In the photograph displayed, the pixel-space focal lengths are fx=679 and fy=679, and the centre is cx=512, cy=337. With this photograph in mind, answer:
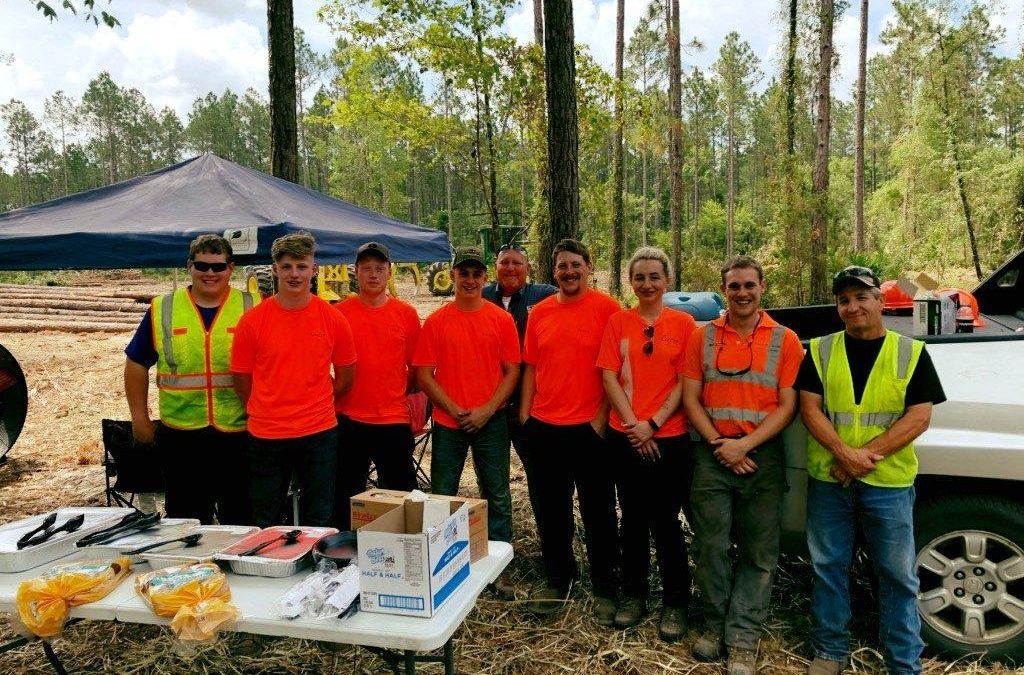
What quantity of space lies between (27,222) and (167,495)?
2179 mm

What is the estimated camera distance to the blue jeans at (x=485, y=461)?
3850 mm

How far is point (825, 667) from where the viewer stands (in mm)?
2980

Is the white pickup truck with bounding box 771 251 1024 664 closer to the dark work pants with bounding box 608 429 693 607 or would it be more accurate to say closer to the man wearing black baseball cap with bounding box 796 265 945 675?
the man wearing black baseball cap with bounding box 796 265 945 675

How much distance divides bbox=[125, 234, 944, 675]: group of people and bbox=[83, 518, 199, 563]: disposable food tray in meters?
0.48

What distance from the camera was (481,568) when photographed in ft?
8.49

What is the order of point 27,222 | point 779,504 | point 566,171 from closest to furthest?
point 779,504 → point 27,222 → point 566,171

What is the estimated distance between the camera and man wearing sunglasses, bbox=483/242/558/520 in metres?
4.23

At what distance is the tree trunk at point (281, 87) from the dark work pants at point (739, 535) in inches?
198

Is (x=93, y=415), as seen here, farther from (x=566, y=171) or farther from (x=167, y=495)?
(x=566, y=171)

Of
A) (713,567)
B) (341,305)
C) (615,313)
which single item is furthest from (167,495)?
(713,567)

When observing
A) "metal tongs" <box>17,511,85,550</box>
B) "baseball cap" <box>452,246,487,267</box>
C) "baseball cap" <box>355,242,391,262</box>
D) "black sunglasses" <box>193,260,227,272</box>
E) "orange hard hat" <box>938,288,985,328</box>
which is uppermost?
"baseball cap" <box>355,242,391,262</box>

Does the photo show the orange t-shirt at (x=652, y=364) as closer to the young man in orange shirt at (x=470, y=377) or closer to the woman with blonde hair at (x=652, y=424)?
the woman with blonde hair at (x=652, y=424)

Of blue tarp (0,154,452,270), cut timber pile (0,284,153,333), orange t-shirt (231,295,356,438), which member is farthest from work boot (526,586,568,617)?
cut timber pile (0,284,153,333)

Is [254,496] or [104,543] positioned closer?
[104,543]
